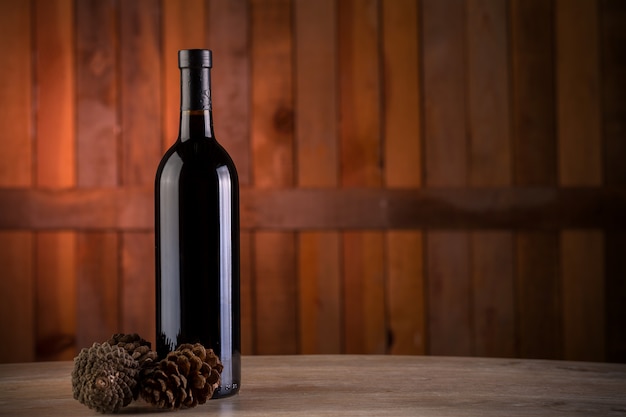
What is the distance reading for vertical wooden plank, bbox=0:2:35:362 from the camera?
252 cm

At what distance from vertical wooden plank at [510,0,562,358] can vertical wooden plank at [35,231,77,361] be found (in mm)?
1358

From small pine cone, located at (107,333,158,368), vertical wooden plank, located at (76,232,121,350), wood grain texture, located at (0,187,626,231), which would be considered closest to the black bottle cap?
small pine cone, located at (107,333,158,368)

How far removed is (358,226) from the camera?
8.29 ft

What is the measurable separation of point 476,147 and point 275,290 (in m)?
0.75

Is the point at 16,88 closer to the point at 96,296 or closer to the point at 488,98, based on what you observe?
the point at 96,296

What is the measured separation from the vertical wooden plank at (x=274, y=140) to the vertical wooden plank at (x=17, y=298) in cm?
68

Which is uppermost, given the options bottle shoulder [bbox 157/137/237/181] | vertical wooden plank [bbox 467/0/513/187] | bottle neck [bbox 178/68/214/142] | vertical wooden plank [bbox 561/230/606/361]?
vertical wooden plank [bbox 467/0/513/187]

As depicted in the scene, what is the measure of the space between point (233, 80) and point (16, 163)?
27.7 inches

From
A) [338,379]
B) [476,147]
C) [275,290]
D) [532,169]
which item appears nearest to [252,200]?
[275,290]

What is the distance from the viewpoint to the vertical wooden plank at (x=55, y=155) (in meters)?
2.54

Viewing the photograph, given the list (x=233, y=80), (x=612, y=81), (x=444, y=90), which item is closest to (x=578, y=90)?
(x=612, y=81)

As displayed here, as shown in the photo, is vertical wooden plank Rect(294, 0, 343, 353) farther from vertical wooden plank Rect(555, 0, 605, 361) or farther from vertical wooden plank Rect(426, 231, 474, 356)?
vertical wooden plank Rect(555, 0, 605, 361)

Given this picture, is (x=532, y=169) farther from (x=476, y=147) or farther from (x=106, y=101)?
(x=106, y=101)

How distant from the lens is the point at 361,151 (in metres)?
2.55
